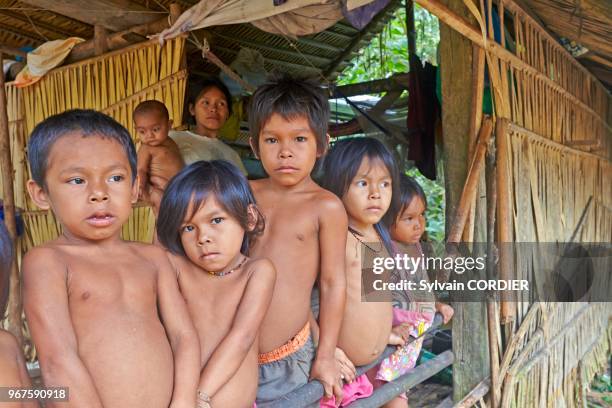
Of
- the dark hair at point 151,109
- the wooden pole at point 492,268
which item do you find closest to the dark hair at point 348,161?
the wooden pole at point 492,268

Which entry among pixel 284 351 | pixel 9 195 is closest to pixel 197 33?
pixel 9 195

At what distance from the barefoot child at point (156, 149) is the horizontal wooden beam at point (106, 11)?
76 centimetres

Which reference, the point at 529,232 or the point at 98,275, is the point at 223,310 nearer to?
the point at 98,275

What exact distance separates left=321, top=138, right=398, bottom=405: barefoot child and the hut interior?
208 millimetres

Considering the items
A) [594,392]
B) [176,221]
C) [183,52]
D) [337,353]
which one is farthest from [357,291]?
[594,392]

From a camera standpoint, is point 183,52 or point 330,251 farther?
point 183,52

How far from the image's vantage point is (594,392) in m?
5.59

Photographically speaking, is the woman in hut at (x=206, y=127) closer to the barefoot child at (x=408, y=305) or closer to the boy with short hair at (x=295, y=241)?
the barefoot child at (x=408, y=305)

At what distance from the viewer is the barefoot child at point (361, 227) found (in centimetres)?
204

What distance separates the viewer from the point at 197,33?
4773 millimetres

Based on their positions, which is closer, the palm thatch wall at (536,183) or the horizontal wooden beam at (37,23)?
the palm thatch wall at (536,183)

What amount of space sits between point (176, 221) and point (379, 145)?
96cm

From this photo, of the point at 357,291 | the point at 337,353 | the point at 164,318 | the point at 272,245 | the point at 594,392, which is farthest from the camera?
the point at 594,392

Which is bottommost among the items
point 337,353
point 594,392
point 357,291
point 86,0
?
point 594,392
